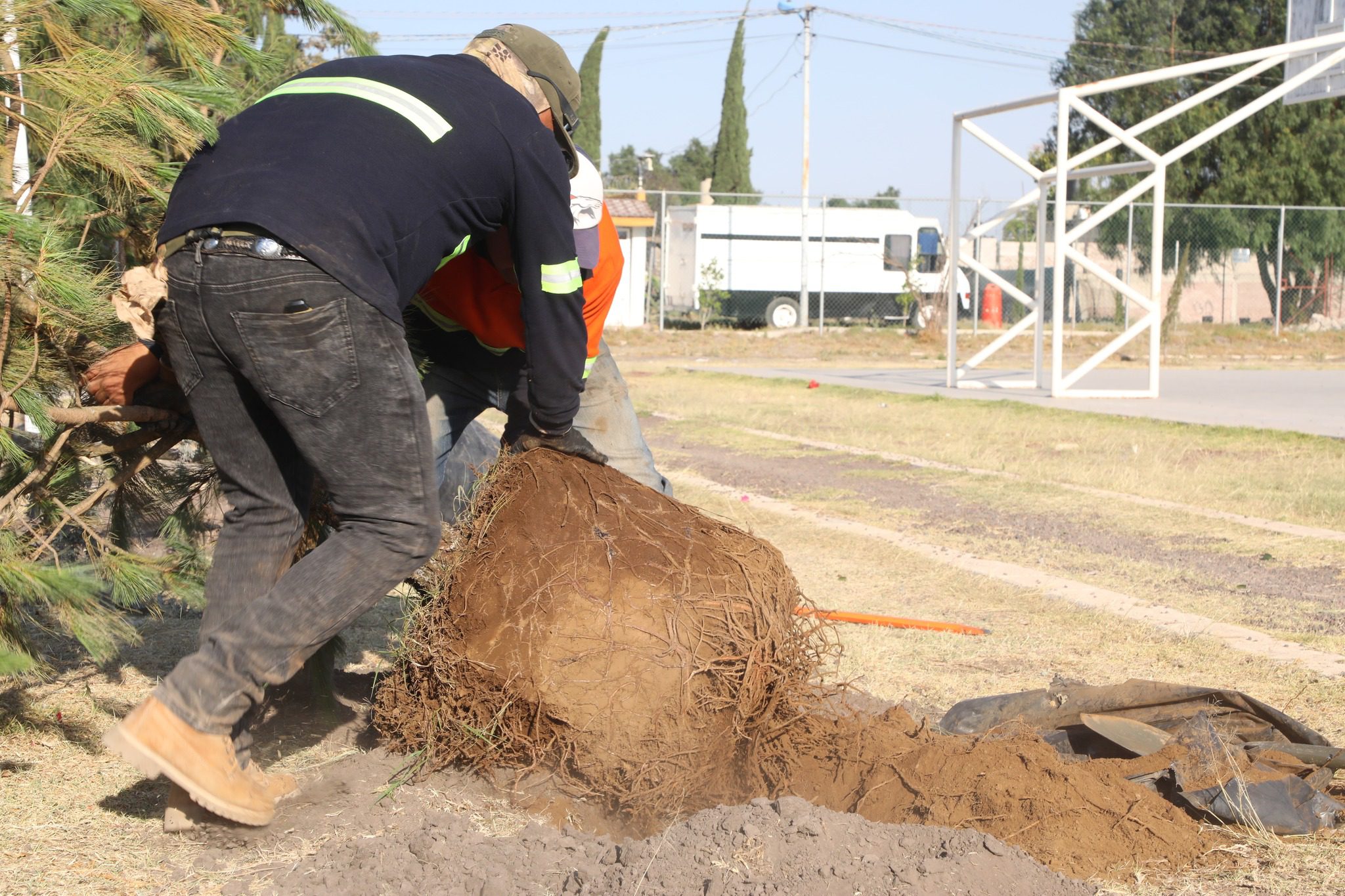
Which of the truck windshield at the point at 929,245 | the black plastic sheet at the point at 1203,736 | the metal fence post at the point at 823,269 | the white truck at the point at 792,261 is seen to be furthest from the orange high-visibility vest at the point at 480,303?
the truck windshield at the point at 929,245

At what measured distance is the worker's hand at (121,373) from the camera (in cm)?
317

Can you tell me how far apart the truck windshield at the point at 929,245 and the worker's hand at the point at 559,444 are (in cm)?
2832

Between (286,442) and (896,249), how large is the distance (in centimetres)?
2837

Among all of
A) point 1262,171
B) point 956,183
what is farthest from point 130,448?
point 1262,171

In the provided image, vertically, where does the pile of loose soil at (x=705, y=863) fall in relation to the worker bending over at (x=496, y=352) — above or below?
below

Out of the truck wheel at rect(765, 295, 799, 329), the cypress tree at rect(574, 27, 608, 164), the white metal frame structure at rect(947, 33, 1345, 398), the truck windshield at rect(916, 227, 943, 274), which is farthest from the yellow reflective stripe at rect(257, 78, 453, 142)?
the cypress tree at rect(574, 27, 608, 164)

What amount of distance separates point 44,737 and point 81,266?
4.59 ft

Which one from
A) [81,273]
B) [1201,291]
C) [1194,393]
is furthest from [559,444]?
[1201,291]

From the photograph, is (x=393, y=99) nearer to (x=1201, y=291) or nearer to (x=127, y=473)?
(x=127, y=473)

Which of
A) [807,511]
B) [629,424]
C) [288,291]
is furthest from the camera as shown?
[807,511]

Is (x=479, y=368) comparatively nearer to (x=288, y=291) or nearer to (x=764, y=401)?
(x=288, y=291)

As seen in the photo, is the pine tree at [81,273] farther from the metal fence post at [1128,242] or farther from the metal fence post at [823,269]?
the metal fence post at [823,269]

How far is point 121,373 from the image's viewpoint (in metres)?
3.18

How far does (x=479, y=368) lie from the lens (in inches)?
149
